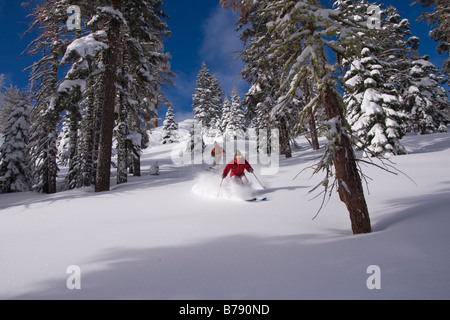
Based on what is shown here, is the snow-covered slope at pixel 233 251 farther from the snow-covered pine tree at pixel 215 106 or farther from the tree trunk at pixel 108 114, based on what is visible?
the snow-covered pine tree at pixel 215 106

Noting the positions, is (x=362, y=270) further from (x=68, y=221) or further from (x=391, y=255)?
(x=68, y=221)

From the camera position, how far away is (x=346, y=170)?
376 cm

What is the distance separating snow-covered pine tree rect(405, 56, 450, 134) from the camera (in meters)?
23.5

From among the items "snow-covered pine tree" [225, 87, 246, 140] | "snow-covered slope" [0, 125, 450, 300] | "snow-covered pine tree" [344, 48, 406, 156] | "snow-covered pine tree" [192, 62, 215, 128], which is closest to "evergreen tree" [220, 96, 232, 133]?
"snow-covered pine tree" [225, 87, 246, 140]

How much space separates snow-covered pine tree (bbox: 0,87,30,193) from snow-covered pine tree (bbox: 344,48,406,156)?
22706 millimetres

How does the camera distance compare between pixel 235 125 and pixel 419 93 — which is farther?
pixel 235 125

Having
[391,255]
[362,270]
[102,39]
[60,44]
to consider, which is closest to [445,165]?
[391,255]

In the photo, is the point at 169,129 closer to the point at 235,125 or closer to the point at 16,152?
the point at 235,125

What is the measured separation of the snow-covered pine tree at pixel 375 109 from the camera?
44.5ft

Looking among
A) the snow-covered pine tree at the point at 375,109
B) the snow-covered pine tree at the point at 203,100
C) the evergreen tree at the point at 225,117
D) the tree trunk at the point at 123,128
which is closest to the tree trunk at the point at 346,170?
the snow-covered pine tree at the point at 375,109

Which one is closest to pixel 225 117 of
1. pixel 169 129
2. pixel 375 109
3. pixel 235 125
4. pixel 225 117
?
pixel 225 117

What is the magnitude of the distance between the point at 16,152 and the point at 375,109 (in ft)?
81.2
